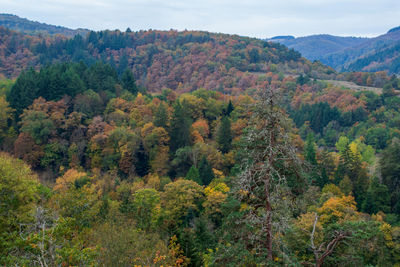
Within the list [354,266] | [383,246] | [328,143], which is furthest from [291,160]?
[328,143]

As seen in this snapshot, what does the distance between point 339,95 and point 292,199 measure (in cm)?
8405

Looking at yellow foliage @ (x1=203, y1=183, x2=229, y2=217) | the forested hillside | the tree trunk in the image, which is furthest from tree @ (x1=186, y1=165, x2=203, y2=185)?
the tree trunk

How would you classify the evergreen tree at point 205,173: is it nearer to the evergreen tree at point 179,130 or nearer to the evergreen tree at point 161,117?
the evergreen tree at point 179,130

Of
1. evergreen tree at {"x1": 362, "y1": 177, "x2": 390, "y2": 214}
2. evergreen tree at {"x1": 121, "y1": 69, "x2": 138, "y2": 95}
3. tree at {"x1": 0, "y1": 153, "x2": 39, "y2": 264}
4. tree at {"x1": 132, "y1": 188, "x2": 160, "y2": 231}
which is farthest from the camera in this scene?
evergreen tree at {"x1": 121, "y1": 69, "x2": 138, "y2": 95}

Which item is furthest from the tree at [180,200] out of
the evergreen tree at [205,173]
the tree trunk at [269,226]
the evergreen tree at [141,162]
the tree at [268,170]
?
the tree trunk at [269,226]

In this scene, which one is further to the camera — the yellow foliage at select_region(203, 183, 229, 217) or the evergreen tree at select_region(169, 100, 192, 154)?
the evergreen tree at select_region(169, 100, 192, 154)

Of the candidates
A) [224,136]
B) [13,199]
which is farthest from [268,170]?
[224,136]

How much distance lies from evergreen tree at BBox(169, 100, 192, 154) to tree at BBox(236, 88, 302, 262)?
34673 mm

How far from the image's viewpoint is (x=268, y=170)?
9797 millimetres

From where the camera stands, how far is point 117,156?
43500 millimetres

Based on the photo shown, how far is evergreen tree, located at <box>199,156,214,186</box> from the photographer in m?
38.5

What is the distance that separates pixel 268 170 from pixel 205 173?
29.3 m

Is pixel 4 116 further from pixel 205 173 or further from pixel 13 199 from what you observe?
pixel 13 199

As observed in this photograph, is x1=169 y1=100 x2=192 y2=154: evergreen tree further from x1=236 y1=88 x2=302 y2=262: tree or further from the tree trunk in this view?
the tree trunk
